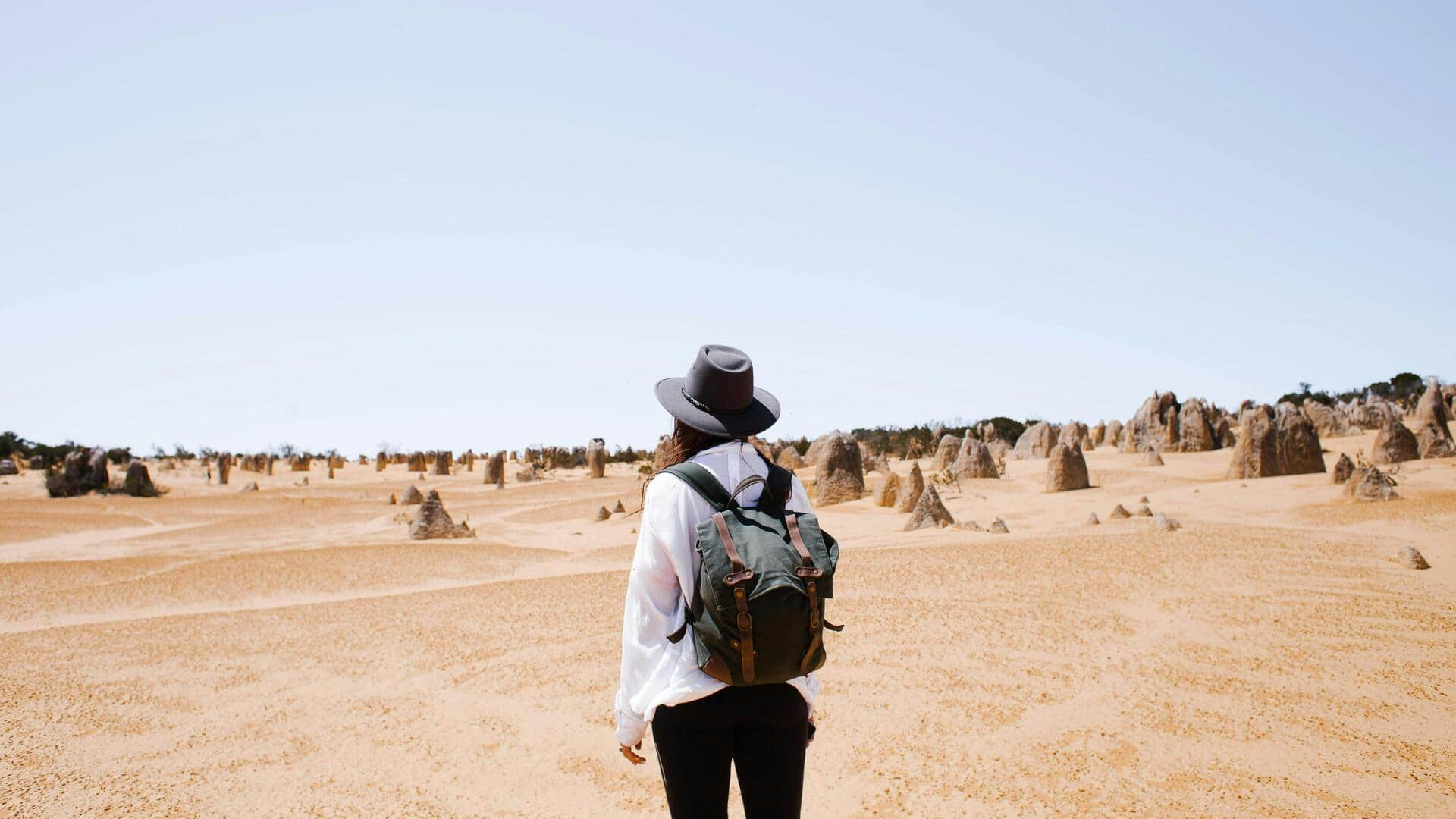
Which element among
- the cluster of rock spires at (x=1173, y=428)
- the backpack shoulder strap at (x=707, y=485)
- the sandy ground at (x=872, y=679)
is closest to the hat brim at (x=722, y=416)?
the backpack shoulder strap at (x=707, y=485)

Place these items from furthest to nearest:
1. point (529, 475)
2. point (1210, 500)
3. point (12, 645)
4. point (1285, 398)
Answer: point (1285, 398) < point (529, 475) < point (1210, 500) < point (12, 645)

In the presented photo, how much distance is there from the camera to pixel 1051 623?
25.3 ft

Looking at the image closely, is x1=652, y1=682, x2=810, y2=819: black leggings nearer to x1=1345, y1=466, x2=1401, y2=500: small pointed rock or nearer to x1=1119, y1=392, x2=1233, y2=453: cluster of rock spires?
x1=1345, y1=466, x2=1401, y2=500: small pointed rock

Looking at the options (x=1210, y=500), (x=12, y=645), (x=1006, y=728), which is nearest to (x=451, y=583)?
(x=12, y=645)

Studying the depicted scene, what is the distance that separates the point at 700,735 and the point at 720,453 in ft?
2.52

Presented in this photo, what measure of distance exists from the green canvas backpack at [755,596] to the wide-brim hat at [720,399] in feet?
0.81

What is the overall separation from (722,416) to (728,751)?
0.94 meters

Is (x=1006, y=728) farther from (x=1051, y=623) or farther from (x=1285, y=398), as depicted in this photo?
(x=1285, y=398)

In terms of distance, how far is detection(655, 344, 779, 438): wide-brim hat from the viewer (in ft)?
8.79

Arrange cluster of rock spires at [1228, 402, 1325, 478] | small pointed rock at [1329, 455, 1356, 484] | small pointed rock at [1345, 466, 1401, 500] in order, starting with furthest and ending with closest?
cluster of rock spires at [1228, 402, 1325, 478] < small pointed rock at [1329, 455, 1356, 484] < small pointed rock at [1345, 466, 1401, 500]

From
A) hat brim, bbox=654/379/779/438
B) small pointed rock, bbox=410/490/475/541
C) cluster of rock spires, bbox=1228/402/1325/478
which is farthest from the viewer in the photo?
cluster of rock spires, bbox=1228/402/1325/478

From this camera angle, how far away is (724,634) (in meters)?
2.36

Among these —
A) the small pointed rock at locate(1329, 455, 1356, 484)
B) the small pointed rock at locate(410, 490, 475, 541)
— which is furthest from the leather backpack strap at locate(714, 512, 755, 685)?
the small pointed rock at locate(1329, 455, 1356, 484)

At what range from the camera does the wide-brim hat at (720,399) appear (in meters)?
2.68
